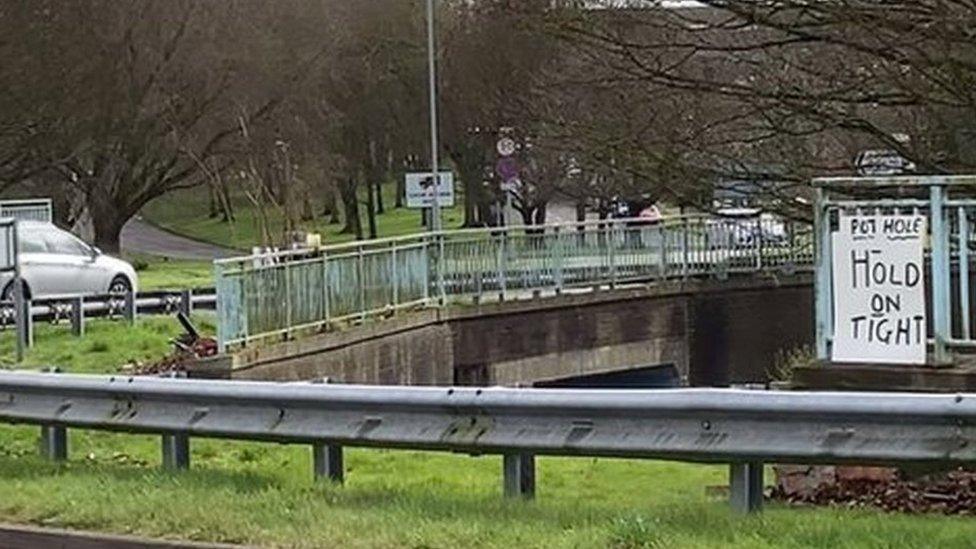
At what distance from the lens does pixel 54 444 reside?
11664mm

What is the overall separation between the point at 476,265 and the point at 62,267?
8453mm

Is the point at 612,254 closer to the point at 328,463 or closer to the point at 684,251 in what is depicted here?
the point at 684,251

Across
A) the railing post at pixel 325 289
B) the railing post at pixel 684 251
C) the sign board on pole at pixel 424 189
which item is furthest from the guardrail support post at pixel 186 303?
the sign board on pole at pixel 424 189

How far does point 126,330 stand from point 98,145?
3306 cm

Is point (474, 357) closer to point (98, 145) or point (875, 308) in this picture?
point (875, 308)

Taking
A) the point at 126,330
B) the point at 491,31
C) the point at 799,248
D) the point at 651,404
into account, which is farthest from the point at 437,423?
the point at 491,31

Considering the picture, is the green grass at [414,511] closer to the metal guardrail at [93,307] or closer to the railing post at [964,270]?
the railing post at [964,270]

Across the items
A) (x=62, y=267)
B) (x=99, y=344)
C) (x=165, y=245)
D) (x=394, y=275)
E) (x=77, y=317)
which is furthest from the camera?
(x=165, y=245)

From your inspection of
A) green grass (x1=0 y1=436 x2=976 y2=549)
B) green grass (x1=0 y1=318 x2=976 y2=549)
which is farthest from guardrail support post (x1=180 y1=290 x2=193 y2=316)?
green grass (x1=0 y1=436 x2=976 y2=549)

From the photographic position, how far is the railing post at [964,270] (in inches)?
399

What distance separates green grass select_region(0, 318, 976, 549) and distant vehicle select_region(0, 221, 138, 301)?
60.4 feet

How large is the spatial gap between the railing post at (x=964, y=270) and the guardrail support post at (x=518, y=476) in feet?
8.44

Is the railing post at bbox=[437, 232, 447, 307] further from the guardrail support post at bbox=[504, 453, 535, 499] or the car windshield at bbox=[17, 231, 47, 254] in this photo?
the guardrail support post at bbox=[504, 453, 535, 499]

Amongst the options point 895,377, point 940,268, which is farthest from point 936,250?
point 895,377
